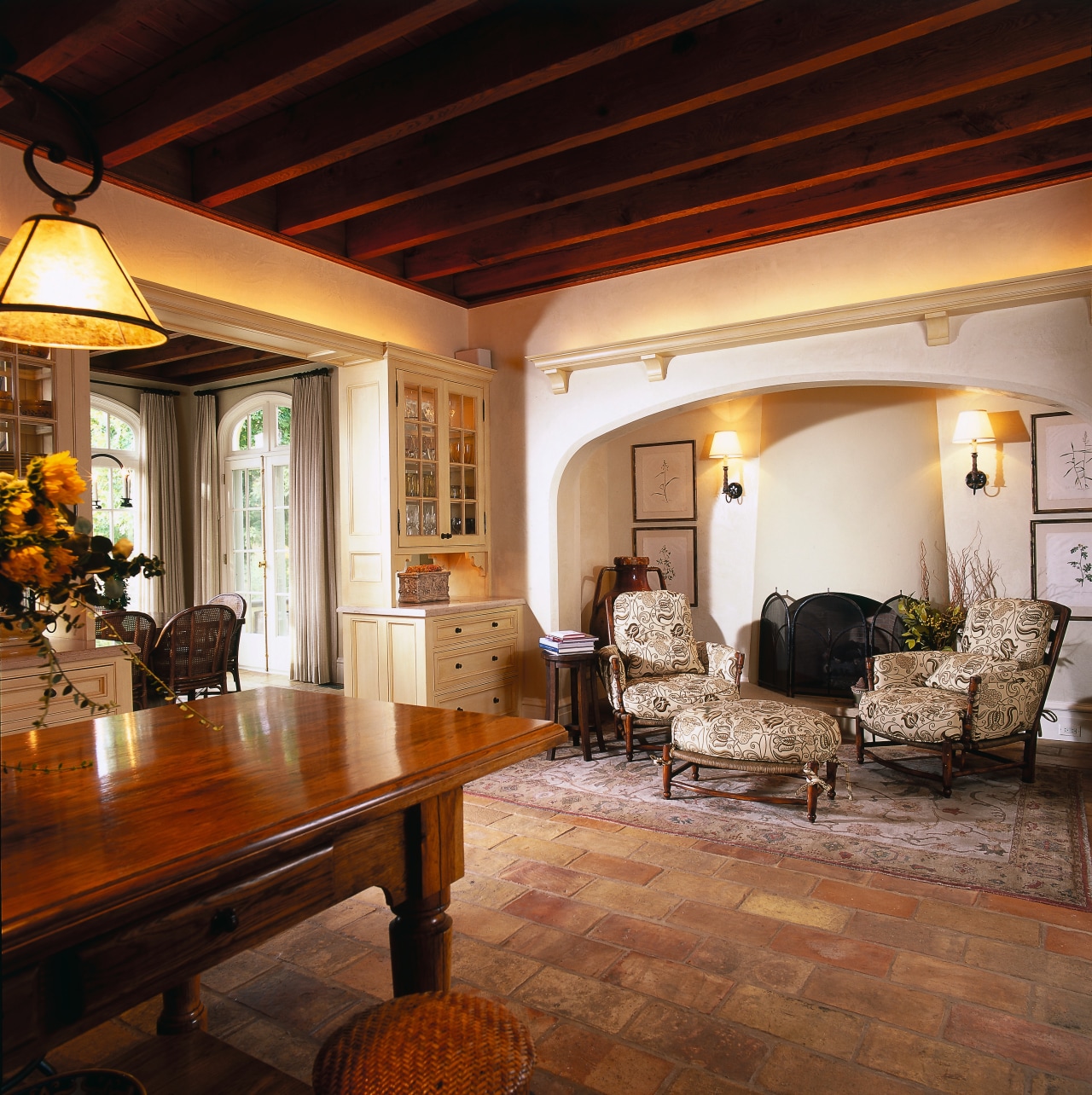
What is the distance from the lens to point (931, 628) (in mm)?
5164

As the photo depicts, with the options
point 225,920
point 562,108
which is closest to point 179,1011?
point 225,920

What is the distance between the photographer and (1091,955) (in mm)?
2494

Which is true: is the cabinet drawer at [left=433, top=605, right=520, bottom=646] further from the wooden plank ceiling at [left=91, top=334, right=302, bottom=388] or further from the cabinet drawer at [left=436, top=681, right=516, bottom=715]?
the wooden plank ceiling at [left=91, top=334, right=302, bottom=388]

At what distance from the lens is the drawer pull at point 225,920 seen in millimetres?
1192

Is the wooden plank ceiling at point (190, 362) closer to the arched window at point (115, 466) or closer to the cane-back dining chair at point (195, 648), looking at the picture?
the arched window at point (115, 466)

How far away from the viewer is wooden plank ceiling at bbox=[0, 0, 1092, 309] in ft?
9.04

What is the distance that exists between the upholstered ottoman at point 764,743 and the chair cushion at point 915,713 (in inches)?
19.1

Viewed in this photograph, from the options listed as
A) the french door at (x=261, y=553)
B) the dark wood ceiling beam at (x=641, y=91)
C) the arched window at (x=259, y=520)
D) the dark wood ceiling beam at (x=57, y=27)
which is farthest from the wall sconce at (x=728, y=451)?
the dark wood ceiling beam at (x=57, y=27)

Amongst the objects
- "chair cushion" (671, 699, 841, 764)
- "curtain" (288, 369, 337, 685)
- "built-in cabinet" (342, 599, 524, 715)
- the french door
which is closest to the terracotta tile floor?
"chair cushion" (671, 699, 841, 764)

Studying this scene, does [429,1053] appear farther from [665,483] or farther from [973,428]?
[665,483]

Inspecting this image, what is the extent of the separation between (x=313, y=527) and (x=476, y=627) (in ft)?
9.07

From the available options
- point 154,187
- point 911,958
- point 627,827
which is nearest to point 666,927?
point 911,958

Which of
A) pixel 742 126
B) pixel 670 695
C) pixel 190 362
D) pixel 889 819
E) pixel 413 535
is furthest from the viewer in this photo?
pixel 190 362

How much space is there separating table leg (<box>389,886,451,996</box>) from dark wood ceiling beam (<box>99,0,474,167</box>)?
2486 mm
